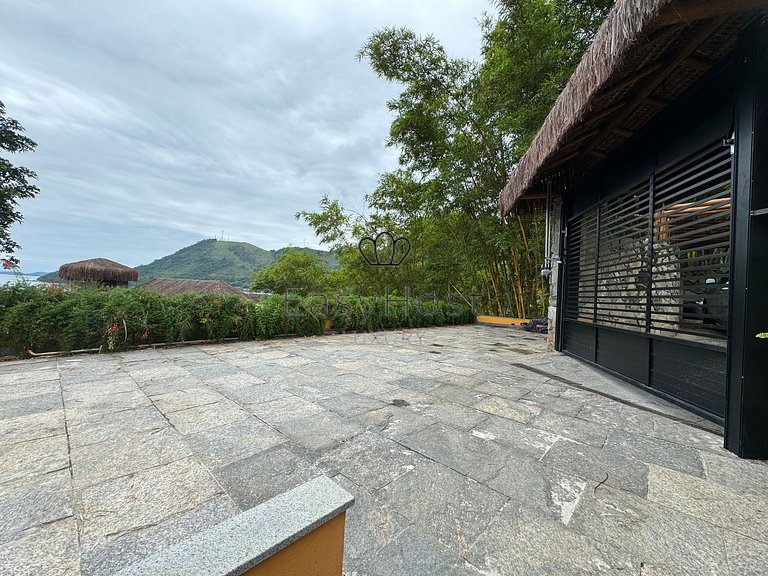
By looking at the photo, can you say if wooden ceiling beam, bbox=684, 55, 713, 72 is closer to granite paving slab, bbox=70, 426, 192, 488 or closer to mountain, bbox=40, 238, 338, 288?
granite paving slab, bbox=70, 426, 192, 488

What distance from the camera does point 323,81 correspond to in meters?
7.16

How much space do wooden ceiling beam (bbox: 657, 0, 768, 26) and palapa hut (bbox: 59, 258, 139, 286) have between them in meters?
11.3

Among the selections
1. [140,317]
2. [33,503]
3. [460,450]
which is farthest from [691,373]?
[140,317]

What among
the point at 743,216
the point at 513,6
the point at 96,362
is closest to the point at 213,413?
the point at 96,362

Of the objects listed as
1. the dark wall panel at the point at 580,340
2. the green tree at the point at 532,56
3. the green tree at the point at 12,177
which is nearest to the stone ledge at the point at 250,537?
the dark wall panel at the point at 580,340

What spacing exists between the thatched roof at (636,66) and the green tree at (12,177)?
9.85 metres

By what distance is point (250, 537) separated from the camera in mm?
540

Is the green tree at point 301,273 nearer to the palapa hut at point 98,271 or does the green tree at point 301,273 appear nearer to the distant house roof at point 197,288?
the distant house roof at point 197,288

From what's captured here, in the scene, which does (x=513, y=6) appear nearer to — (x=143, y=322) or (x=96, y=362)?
(x=143, y=322)

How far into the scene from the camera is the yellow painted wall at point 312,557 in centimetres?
54

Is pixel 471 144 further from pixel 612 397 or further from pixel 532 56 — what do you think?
pixel 612 397

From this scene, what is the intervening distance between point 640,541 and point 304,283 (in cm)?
1247

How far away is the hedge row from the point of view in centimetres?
340

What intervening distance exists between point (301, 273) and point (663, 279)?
38.6ft
